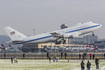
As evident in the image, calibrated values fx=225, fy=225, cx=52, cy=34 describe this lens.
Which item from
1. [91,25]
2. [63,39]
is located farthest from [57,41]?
[91,25]

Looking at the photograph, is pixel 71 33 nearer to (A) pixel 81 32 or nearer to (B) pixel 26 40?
(A) pixel 81 32

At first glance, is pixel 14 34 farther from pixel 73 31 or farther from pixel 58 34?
pixel 73 31

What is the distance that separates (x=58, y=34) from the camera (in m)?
77.7

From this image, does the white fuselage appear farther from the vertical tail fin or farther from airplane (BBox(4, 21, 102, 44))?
the vertical tail fin

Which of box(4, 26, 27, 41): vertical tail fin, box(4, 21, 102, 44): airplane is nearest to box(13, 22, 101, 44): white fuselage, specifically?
box(4, 21, 102, 44): airplane

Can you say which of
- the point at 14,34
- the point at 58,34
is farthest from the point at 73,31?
the point at 14,34

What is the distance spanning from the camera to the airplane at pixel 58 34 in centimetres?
7388

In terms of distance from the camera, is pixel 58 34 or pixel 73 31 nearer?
pixel 73 31

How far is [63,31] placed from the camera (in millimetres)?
77688

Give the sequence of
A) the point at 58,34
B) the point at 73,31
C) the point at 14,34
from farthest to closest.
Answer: the point at 14,34 < the point at 58,34 < the point at 73,31

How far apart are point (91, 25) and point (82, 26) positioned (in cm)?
302

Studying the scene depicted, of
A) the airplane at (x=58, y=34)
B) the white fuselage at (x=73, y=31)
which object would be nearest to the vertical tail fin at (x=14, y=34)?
the airplane at (x=58, y=34)

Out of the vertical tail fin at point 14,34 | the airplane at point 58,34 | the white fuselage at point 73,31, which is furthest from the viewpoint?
the vertical tail fin at point 14,34

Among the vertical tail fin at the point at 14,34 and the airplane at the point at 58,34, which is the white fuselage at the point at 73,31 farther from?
the vertical tail fin at the point at 14,34
